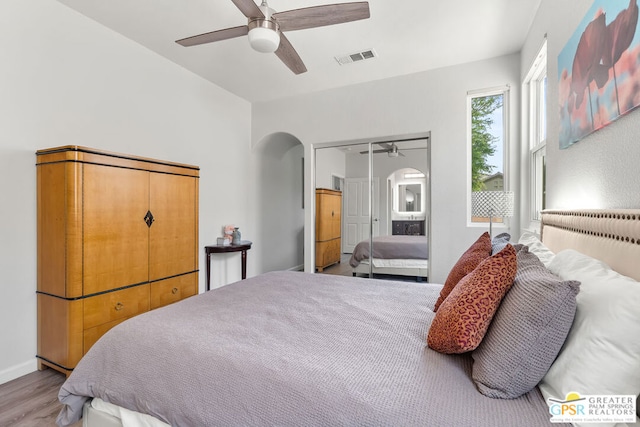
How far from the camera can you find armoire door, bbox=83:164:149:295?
2238 millimetres

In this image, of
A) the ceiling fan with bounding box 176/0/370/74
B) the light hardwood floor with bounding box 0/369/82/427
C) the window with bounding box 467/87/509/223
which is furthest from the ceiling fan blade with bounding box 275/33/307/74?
the light hardwood floor with bounding box 0/369/82/427

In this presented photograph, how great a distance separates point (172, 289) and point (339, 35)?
9.49ft

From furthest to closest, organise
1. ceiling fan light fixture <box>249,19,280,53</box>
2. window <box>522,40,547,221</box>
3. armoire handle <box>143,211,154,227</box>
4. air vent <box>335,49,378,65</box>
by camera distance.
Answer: air vent <box>335,49,378,65</box> → window <box>522,40,547,221</box> → armoire handle <box>143,211,154,227</box> → ceiling fan light fixture <box>249,19,280,53</box>

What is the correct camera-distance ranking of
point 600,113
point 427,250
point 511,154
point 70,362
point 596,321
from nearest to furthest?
point 596,321
point 600,113
point 70,362
point 511,154
point 427,250

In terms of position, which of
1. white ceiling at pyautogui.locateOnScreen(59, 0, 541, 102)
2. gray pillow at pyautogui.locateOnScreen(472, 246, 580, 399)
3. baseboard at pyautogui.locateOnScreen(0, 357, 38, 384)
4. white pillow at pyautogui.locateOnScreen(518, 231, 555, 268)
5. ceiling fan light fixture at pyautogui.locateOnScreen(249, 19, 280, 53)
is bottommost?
baseboard at pyautogui.locateOnScreen(0, 357, 38, 384)

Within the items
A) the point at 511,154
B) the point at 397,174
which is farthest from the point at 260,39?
the point at 511,154

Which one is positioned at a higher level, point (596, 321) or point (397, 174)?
point (397, 174)

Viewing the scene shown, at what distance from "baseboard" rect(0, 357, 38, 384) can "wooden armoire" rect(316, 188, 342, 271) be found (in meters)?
3.00

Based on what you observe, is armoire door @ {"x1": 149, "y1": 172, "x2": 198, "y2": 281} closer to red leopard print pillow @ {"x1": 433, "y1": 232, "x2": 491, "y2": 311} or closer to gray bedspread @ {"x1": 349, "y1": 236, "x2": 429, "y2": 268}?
gray bedspread @ {"x1": 349, "y1": 236, "x2": 429, "y2": 268}

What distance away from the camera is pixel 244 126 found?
4.53 m

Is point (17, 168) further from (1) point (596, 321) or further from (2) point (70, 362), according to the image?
(1) point (596, 321)

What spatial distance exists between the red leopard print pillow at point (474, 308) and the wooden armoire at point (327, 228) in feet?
10.4

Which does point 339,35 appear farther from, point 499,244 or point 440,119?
point 499,244

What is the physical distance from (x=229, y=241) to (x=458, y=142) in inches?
121
